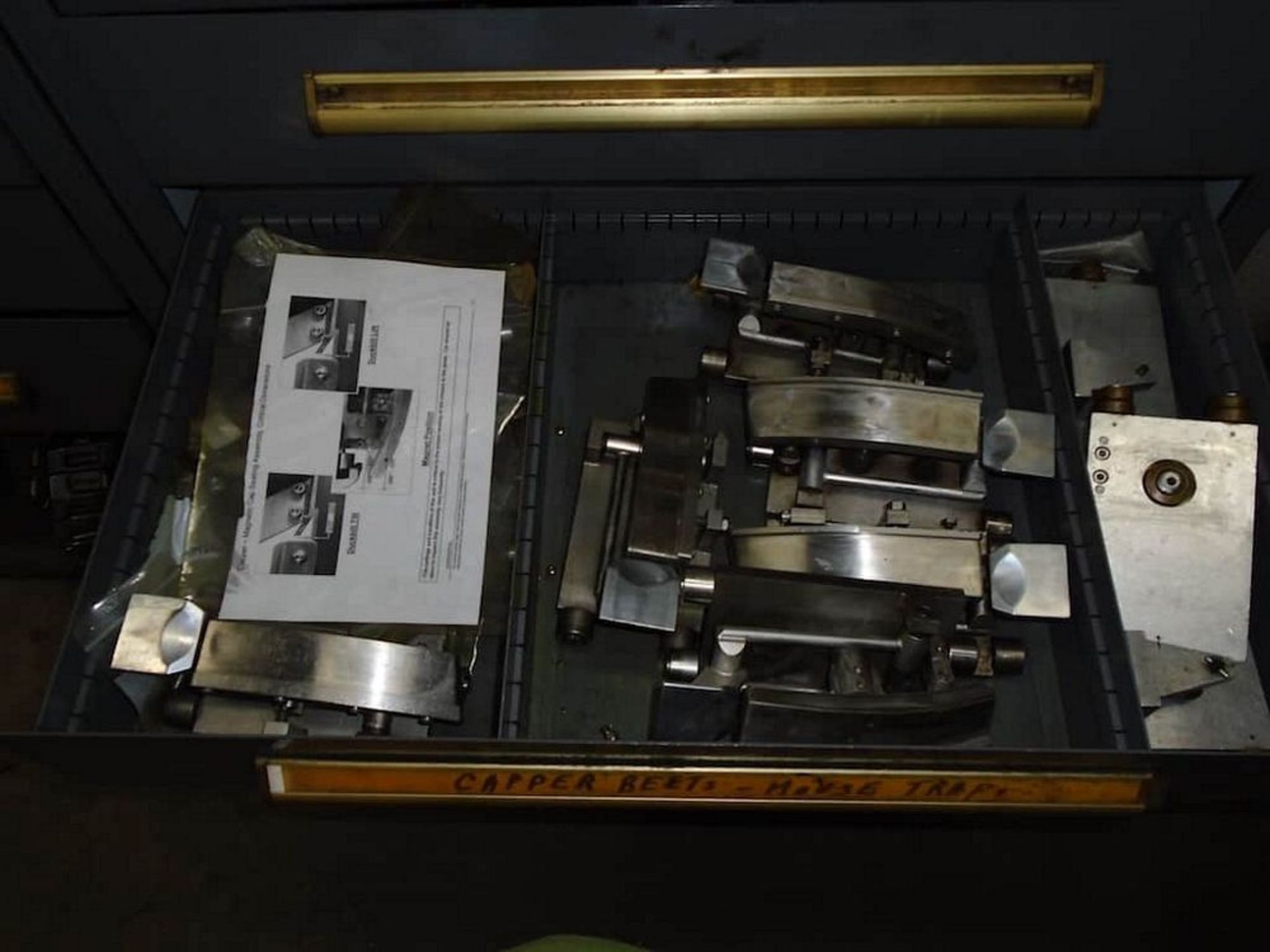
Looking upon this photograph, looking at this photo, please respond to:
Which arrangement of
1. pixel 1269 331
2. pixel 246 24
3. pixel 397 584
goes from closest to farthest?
pixel 246 24 < pixel 397 584 < pixel 1269 331

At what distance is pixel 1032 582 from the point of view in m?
0.83

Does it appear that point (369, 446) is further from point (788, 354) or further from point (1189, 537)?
point (1189, 537)

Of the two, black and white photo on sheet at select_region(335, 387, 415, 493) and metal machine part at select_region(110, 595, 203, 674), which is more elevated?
black and white photo on sheet at select_region(335, 387, 415, 493)

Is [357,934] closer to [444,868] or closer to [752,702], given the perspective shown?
[444,868]

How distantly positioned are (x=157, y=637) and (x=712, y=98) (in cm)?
62

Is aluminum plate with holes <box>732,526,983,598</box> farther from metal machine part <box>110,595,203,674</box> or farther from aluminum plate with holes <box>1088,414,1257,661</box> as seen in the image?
metal machine part <box>110,595,203,674</box>

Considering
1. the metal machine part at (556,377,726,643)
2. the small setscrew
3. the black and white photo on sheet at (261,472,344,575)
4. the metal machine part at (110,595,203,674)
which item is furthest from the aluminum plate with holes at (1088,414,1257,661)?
the metal machine part at (110,595,203,674)

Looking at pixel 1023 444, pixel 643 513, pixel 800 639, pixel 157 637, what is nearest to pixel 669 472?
→ pixel 643 513

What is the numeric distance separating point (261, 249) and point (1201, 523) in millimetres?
885

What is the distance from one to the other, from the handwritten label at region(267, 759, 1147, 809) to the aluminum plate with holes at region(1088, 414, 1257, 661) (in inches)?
8.2

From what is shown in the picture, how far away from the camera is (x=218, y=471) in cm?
90

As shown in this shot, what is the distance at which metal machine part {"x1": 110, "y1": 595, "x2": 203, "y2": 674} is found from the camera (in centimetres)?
80

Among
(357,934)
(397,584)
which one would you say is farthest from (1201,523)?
(357,934)

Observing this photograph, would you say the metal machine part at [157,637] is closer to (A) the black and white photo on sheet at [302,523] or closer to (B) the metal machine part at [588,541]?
(A) the black and white photo on sheet at [302,523]
